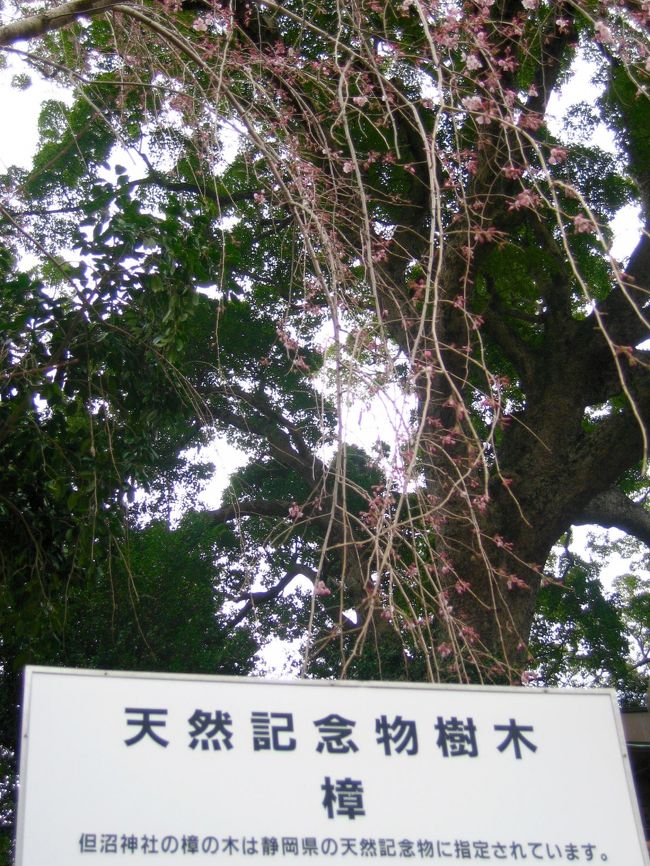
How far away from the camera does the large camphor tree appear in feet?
8.16

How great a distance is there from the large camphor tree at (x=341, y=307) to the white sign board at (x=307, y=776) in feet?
1.11

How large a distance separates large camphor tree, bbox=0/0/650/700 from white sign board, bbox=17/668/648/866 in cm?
34

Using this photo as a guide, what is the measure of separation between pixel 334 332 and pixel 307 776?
107 centimetres

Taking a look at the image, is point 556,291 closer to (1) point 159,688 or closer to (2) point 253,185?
(2) point 253,185

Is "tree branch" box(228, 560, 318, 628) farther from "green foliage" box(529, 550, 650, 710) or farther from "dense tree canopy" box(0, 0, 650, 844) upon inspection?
"green foliage" box(529, 550, 650, 710)

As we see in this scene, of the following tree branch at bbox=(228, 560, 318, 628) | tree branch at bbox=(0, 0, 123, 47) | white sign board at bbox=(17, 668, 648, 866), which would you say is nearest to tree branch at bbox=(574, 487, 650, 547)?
tree branch at bbox=(228, 560, 318, 628)

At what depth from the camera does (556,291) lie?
633cm

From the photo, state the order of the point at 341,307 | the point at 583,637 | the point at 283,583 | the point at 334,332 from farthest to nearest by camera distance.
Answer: the point at 583,637, the point at 283,583, the point at 341,307, the point at 334,332

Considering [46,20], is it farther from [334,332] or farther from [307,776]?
[307,776]

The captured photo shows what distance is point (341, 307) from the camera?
9.39 ft

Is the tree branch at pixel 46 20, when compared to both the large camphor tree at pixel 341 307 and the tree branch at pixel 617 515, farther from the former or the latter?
the tree branch at pixel 617 515

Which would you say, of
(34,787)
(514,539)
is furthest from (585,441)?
(34,787)

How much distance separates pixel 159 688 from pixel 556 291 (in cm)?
540

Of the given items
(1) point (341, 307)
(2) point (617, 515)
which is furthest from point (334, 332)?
(2) point (617, 515)
